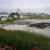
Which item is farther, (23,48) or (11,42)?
(11,42)

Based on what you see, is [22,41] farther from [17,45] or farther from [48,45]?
[48,45]

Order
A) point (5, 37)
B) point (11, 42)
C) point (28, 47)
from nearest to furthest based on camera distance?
point (28, 47) → point (11, 42) → point (5, 37)

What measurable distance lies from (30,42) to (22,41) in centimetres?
33

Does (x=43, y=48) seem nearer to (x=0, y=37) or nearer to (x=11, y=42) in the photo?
(x=11, y=42)

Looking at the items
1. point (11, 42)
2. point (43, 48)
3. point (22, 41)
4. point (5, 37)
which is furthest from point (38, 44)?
point (5, 37)

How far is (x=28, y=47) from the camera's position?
493 centimetres

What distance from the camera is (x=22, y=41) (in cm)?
522

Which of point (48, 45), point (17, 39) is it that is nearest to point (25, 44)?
point (17, 39)

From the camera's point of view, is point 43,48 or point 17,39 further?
point 17,39

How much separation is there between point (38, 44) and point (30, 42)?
1.16 ft

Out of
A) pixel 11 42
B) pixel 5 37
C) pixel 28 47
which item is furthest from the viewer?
pixel 5 37

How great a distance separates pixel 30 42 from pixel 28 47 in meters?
0.27

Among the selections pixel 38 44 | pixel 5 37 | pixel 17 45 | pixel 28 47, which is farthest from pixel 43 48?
pixel 5 37

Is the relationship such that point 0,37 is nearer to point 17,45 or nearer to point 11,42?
point 11,42
